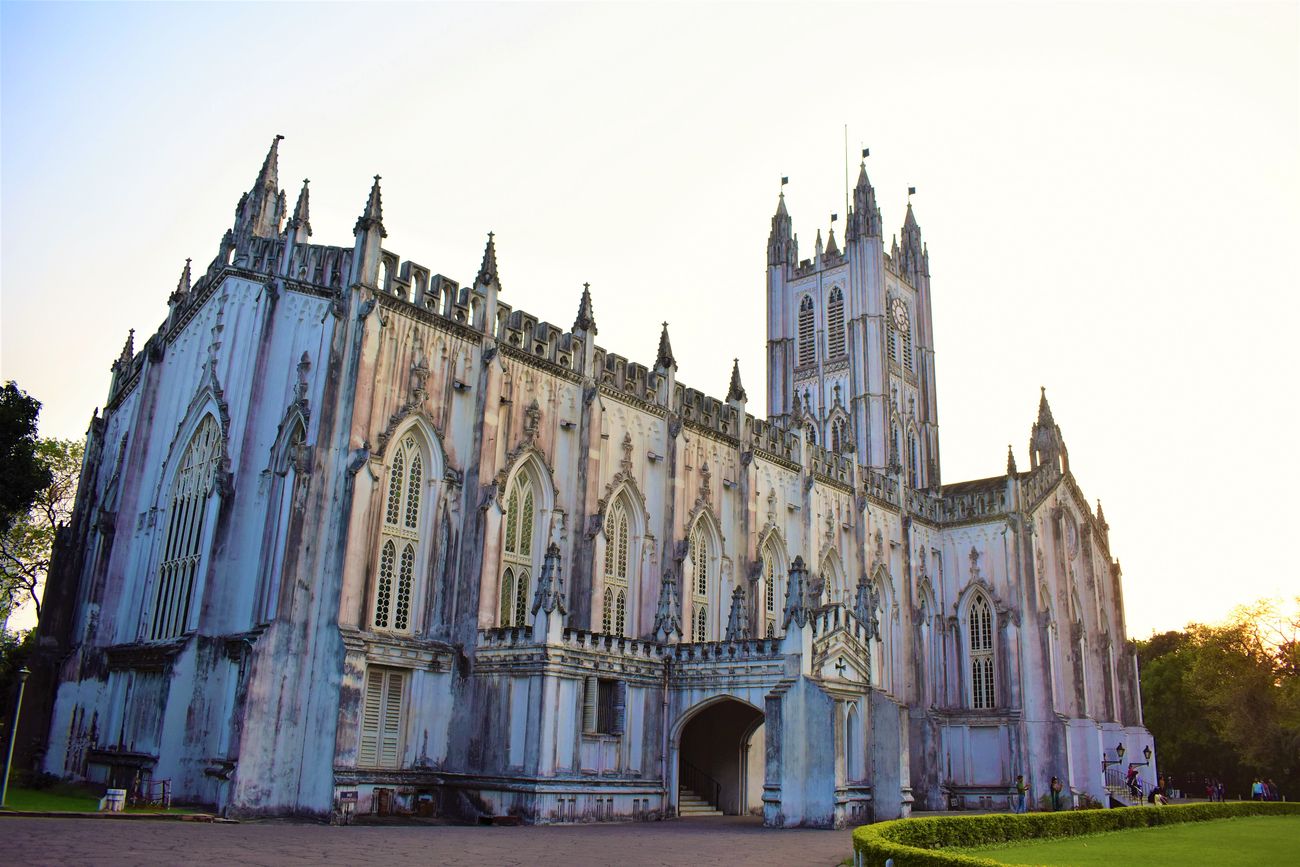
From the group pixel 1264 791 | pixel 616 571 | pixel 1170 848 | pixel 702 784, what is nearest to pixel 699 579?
pixel 616 571

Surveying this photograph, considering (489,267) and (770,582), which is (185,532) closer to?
(489,267)

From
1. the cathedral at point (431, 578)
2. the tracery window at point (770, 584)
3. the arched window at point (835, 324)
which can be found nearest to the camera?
the cathedral at point (431, 578)

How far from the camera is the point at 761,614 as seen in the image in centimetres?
4100

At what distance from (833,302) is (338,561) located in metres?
58.2

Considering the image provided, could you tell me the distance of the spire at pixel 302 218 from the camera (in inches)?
1267

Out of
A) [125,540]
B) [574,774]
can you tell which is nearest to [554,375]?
[574,774]

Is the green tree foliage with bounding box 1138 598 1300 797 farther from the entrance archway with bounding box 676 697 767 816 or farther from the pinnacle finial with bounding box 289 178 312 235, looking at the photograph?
the pinnacle finial with bounding box 289 178 312 235

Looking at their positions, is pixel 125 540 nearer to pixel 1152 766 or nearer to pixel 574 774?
pixel 574 774

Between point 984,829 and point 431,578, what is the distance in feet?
52.1

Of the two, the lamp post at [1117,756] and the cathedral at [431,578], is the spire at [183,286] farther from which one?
the lamp post at [1117,756]

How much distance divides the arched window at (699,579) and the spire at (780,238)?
46954 mm

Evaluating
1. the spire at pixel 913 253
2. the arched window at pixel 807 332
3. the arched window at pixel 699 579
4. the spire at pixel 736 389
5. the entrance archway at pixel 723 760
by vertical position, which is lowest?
the entrance archway at pixel 723 760

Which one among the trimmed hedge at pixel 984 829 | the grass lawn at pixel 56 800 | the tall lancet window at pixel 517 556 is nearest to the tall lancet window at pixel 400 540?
the tall lancet window at pixel 517 556

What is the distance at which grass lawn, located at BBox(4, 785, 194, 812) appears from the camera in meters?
23.7
